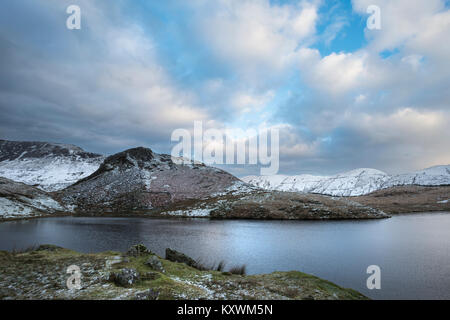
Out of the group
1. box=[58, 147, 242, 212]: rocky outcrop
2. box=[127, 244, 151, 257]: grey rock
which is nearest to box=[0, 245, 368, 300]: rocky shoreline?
box=[127, 244, 151, 257]: grey rock

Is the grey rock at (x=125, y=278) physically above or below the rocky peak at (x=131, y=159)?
below

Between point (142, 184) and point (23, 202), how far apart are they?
47.6 m

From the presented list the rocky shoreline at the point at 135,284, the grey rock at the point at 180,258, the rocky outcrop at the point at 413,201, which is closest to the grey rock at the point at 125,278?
the rocky shoreline at the point at 135,284

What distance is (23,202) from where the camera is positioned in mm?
91688

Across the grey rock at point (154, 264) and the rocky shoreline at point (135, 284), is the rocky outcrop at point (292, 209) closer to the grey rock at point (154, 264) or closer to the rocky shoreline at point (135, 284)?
the rocky shoreline at point (135, 284)

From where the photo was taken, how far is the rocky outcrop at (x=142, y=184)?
367ft

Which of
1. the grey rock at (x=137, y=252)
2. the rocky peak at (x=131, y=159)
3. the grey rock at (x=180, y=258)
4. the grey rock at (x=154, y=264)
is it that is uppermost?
the rocky peak at (x=131, y=159)

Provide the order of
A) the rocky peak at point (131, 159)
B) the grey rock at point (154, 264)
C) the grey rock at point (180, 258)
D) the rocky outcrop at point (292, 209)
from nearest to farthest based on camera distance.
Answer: the grey rock at point (154, 264) < the grey rock at point (180, 258) < the rocky outcrop at point (292, 209) < the rocky peak at point (131, 159)

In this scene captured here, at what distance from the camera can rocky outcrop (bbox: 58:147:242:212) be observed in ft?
367

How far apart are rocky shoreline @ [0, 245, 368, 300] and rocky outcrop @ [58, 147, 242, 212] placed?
306 ft

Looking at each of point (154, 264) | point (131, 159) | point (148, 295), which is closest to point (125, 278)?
point (148, 295)

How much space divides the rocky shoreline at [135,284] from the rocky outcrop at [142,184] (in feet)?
306

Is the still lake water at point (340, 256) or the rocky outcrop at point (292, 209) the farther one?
the rocky outcrop at point (292, 209)

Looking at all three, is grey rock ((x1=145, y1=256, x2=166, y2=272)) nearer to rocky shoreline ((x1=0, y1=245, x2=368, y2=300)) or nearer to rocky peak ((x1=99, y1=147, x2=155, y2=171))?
rocky shoreline ((x1=0, y1=245, x2=368, y2=300))
